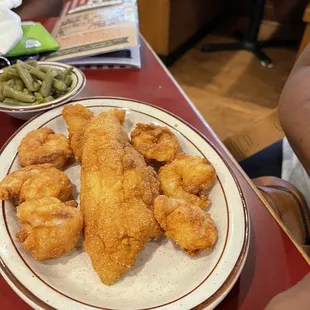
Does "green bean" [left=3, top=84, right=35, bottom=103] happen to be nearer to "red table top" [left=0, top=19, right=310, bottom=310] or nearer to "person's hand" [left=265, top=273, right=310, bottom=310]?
"red table top" [left=0, top=19, right=310, bottom=310]

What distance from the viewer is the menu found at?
47.0 inches

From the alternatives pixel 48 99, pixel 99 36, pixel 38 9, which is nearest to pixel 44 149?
pixel 48 99

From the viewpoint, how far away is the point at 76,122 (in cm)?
87

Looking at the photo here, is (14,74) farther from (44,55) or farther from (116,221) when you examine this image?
(116,221)

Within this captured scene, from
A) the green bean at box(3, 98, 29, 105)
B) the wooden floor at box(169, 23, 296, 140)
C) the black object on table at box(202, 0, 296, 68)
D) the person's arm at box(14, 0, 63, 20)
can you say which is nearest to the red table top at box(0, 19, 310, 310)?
the green bean at box(3, 98, 29, 105)

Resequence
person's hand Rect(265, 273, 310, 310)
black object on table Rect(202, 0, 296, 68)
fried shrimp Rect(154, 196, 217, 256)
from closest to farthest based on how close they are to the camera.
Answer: person's hand Rect(265, 273, 310, 310) < fried shrimp Rect(154, 196, 217, 256) < black object on table Rect(202, 0, 296, 68)

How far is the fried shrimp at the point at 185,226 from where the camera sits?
2.12ft

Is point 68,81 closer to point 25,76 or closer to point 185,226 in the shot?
point 25,76

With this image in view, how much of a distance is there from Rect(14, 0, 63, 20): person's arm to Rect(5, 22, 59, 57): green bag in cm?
25

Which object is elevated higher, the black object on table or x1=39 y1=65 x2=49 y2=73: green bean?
x1=39 y1=65 x2=49 y2=73: green bean

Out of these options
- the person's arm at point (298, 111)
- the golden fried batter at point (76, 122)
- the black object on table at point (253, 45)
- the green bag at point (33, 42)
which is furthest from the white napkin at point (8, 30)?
the black object on table at point (253, 45)

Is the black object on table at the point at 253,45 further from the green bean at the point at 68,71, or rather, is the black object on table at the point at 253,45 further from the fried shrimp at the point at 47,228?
the fried shrimp at the point at 47,228

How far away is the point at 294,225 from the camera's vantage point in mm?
979

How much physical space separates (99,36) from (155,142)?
57cm
